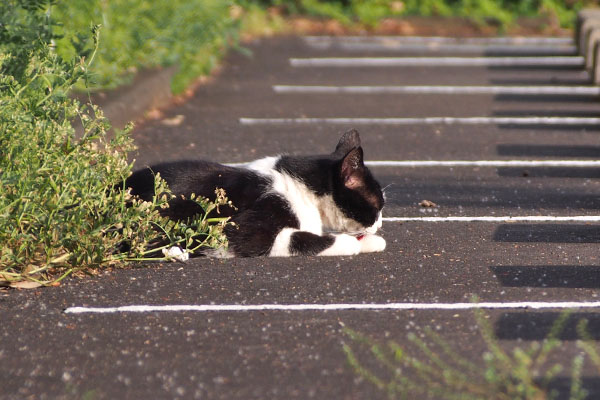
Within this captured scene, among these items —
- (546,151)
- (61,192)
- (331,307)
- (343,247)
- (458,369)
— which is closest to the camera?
(458,369)

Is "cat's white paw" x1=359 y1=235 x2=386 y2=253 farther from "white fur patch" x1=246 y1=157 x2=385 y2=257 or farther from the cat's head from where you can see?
the cat's head

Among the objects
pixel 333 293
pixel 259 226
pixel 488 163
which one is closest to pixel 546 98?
pixel 488 163

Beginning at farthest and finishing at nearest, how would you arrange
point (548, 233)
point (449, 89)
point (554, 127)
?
point (449, 89)
point (554, 127)
point (548, 233)

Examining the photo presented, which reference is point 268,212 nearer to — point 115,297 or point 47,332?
point 115,297

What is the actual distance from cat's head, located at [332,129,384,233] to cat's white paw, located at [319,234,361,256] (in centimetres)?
22

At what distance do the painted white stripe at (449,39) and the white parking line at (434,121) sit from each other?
25.8ft

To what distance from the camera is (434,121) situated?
11219 millimetres

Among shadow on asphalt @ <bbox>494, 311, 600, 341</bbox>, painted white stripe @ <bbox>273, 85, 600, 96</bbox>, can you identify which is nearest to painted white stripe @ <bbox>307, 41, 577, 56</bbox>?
painted white stripe @ <bbox>273, 85, 600, 96</bbox>

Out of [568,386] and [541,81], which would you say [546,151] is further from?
[568,386]

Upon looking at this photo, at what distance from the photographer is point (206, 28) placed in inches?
541

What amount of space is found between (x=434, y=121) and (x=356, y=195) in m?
5.34

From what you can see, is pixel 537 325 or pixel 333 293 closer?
pixel 537 325

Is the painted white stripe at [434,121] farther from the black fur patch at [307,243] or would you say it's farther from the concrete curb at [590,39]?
the black fur patch at [307,243]

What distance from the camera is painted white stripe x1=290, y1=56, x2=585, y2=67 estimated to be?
52.4 feet
